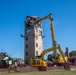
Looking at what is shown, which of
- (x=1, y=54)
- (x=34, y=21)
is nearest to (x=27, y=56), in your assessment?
(x=34, y=21)

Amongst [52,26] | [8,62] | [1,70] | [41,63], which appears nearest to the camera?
[1,70]

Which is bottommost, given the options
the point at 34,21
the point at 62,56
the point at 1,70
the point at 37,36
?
the point at 1,70

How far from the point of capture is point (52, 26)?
5888cm

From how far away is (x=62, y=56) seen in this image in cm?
5366

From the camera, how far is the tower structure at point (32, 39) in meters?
70.4

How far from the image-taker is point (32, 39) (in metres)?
71.2

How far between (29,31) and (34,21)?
4203 millimetres

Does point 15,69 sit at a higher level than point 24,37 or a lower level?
lower

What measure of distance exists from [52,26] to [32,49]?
15162 millimetres

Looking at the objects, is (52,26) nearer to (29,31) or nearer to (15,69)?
(29,31)

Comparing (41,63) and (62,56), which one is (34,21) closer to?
(62,56)

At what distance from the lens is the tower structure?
70.4m

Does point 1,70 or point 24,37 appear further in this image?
point 24,37

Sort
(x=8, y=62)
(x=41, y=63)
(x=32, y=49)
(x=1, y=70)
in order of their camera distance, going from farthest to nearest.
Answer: (x=32, y=49) → (x=41, y=63) → (x=8, y=62) → (x=1, y=70)
